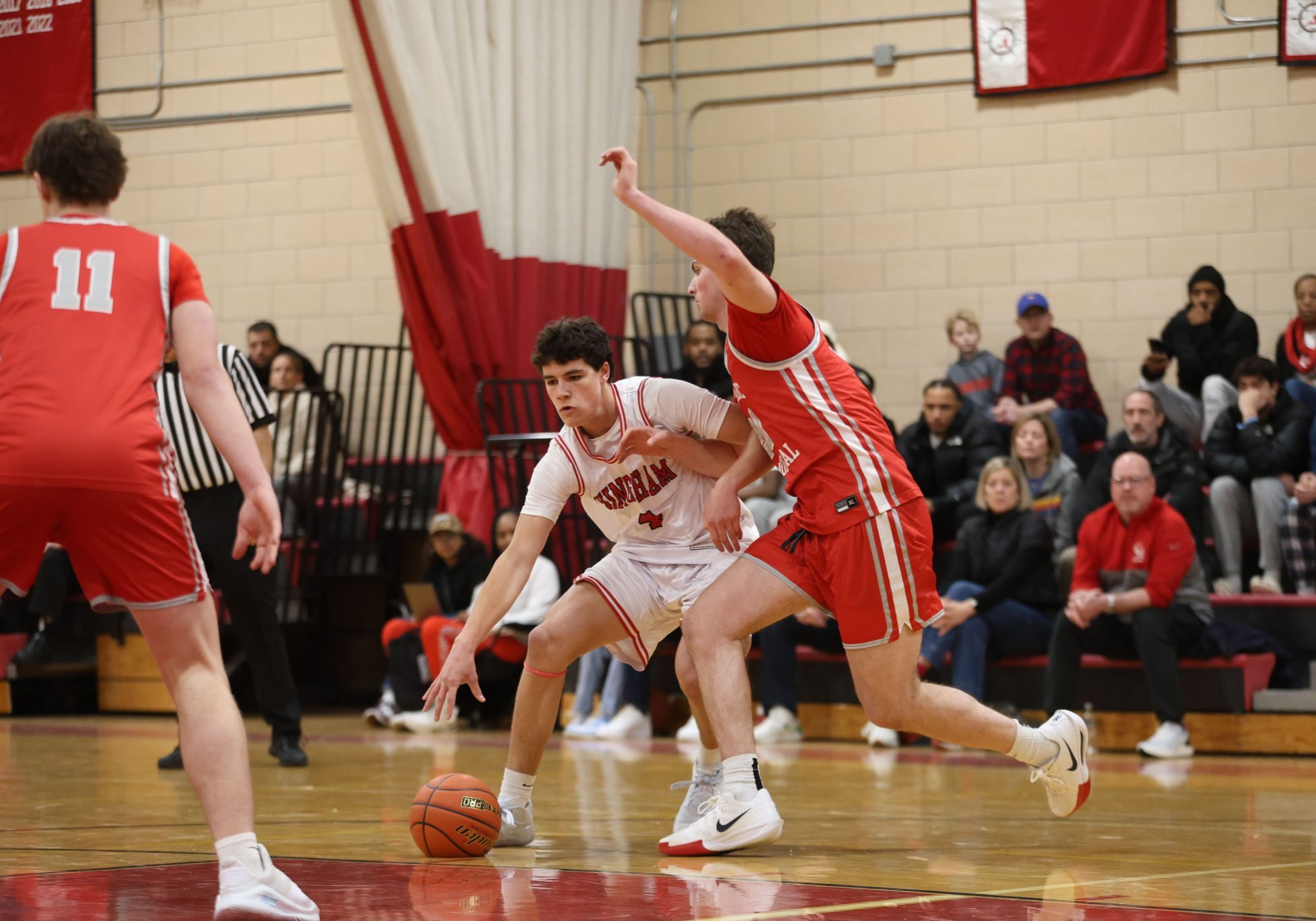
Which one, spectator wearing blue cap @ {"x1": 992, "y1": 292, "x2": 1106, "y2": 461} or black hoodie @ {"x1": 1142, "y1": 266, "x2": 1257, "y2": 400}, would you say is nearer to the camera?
black hoodie @ {"x1": 1142, "y1": 266, "x2": 1257, "y2": 400}

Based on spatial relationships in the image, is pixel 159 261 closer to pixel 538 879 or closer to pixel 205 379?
pixel 205 379

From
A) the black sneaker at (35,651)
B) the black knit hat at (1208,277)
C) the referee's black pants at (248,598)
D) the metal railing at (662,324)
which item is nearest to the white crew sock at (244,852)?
the referee's black pants at (248,598)

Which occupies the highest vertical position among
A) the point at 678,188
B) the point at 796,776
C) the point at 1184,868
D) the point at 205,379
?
the point at 678,188

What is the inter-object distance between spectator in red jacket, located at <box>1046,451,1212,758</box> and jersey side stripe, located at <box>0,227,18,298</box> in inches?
219

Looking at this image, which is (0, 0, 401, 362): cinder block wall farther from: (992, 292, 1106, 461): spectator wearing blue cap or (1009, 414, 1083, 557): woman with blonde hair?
(1009, 414, 1083, 557): woman with blonde hair

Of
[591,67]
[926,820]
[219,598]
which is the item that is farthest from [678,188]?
[926,820]

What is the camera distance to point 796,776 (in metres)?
6.42

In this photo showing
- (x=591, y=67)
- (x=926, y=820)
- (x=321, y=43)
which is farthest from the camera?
(x=321, y=43)

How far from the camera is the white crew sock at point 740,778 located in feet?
13.2

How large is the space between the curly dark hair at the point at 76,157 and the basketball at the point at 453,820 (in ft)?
5.67

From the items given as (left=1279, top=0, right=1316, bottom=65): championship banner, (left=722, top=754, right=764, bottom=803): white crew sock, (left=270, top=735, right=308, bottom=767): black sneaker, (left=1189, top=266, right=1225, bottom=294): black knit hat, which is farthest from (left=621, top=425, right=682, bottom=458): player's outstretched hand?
(left=1279, top=0, right=1316, bottom=65): championship banner

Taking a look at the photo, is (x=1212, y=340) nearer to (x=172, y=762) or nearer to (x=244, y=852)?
(x=172, y=762)

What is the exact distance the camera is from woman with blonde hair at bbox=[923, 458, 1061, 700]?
795 centimetres

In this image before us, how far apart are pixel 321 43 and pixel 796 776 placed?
7866 millimetres
